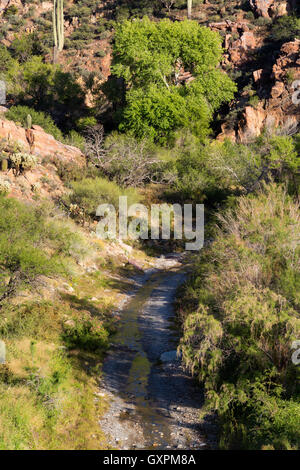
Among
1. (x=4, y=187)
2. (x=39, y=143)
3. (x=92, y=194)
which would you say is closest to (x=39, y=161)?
(x=39, y=143)

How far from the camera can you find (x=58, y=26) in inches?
2157

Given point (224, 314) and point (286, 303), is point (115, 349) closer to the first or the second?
point (224, 314)

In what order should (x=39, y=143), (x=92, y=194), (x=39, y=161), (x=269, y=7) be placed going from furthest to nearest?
(x=269, y=7), (x=39, y=143), (x=39, y=161), (x=92, y=194)

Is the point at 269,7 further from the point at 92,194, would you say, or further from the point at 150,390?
the point at 150,390

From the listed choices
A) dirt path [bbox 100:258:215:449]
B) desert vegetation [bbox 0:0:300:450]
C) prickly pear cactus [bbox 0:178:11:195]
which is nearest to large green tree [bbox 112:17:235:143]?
desert vegetation [bbox 0:0:300:450]

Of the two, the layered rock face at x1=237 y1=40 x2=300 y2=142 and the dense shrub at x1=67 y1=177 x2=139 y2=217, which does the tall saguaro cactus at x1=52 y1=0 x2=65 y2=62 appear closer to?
the layered rock face at x1=237 y1=40 x2=300 y2=142

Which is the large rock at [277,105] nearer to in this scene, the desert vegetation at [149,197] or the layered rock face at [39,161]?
the desert vegetation at [149,197]

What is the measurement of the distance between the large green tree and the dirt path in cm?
2245

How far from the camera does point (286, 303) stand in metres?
10.2

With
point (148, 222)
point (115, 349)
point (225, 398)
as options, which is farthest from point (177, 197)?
point (225, 398)

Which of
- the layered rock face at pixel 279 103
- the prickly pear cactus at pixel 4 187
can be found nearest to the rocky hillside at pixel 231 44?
the layered rock face at pixel 279 103

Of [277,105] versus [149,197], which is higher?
[277,105]

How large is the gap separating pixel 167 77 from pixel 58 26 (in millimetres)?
21923

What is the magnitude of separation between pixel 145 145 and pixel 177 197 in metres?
5.38
